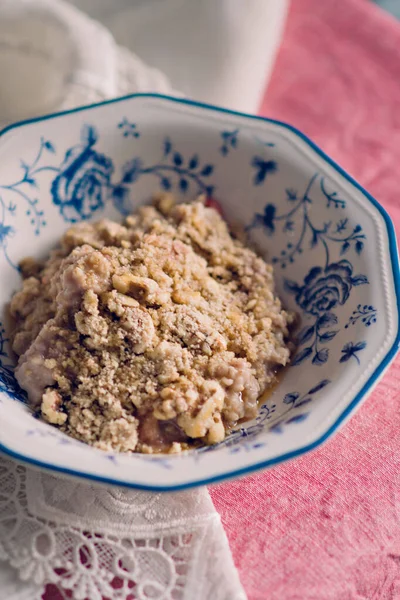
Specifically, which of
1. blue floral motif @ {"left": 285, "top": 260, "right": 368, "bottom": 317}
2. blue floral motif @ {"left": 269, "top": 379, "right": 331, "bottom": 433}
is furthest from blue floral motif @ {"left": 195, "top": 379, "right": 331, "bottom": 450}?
blue floral motif @ {"left": 285, "top": 260, "right": 368, "bottom": 317}

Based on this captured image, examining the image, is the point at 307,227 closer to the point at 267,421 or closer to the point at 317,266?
the point at 317,266

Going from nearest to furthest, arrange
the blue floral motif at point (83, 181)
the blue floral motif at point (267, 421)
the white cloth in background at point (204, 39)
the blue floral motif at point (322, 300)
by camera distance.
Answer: the blue floral motif at point (267, 421) → the blue floral motif at point (322, 300) → the blue floral motif at point (83, 181) → the white cloth in background at point (204, 39)

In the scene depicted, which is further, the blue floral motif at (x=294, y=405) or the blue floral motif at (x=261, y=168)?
the blue floral motif at (x=261, y=168)

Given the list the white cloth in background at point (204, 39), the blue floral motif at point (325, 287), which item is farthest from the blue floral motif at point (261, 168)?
the white cloth in background at point (204, 39)

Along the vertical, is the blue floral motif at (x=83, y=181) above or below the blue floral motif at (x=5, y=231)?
above

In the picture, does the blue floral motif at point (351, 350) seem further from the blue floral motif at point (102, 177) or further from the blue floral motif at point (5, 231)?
the blue floral motif at point (5, 231)

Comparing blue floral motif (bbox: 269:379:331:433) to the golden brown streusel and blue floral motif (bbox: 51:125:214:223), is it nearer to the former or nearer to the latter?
the golden brown streusel
